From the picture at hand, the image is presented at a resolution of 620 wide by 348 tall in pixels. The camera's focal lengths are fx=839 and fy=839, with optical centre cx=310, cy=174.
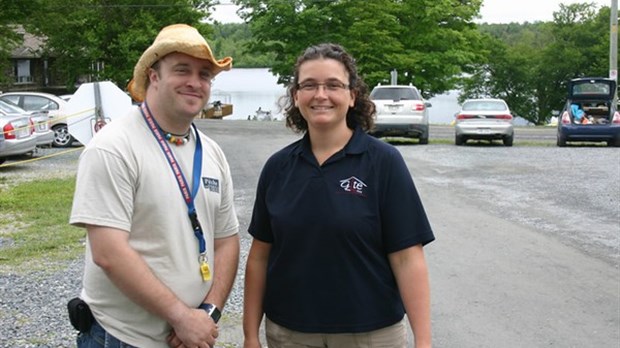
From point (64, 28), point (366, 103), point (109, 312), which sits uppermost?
point (64, 28)

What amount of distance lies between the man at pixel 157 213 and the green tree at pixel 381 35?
48328 millimetres

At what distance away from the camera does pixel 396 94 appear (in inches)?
1023

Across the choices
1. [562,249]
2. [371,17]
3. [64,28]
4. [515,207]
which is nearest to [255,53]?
[371,17]

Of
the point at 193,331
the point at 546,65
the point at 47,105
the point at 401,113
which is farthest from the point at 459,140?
the point at 546,65

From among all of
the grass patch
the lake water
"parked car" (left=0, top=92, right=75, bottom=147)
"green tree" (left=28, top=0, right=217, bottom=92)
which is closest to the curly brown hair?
the grass patch

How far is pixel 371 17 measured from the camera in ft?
171

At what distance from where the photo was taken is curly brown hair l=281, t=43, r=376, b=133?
11.3 ft

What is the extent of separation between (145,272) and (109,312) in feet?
0.84

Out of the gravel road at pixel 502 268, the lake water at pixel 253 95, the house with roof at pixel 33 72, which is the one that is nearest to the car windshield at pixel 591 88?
the gravel road at pixel 502 268

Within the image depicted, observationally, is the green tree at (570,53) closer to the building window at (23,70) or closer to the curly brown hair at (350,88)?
the building window at (23,70)

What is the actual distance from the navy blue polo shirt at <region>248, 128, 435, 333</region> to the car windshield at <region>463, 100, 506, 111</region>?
75.9ft

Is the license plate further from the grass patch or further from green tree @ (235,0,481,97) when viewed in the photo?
green tree @ (235,0,481,97)

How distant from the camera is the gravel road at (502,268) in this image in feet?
21.9

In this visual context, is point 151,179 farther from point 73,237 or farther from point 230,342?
point 73,237
